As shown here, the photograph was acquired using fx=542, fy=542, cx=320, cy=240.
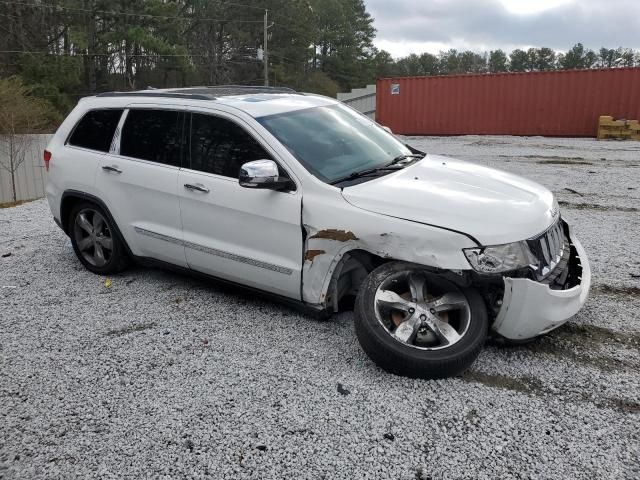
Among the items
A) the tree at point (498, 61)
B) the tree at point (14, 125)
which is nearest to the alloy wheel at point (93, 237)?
the tree at point (14, 125)

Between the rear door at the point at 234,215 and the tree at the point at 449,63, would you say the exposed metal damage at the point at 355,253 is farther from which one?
the tree at the point at 449,63

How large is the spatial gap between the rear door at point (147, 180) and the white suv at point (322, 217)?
0.01 m

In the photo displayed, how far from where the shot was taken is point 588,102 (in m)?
20.0

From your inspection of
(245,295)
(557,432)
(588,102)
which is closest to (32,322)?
(245,295)

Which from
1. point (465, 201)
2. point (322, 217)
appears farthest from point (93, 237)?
point (465, 201)

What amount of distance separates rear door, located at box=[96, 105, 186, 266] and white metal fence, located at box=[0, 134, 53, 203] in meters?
24.3

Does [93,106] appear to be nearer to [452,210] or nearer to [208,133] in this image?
[208,133]

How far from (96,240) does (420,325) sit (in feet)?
10.7

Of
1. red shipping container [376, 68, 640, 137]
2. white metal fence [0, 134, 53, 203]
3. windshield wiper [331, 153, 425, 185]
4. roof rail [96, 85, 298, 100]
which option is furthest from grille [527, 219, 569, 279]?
white metal fence [0, 134, 53, 203]

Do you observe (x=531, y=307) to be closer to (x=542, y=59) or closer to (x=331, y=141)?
(x=331, y=141)

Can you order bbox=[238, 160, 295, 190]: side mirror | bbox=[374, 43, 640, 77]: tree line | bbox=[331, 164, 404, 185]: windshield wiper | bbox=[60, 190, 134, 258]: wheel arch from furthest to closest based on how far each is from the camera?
bbox=[374, 43, 640, 77]: tree line → bbox=[60, 190, 134, 258]: wheel arch → bbox=[331, 164, 404, 185]: windshield wiper → bbox=[238, 160, 295, 190]: side mirror

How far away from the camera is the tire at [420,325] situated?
3.07m

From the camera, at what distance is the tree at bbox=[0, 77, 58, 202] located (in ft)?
85.5

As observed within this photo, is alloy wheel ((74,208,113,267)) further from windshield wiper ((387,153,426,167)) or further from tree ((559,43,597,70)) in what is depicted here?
tree ((559,43,597,70))
